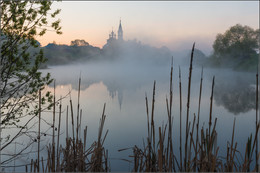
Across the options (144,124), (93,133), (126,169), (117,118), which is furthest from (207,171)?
(117,118)

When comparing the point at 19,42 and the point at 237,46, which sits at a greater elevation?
the point at 237,46

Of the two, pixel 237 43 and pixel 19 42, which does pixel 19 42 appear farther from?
Answer: pixel 237 43

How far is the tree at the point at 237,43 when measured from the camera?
48406 millimetres

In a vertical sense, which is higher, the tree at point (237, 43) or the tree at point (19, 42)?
the tree at point (237, 43)

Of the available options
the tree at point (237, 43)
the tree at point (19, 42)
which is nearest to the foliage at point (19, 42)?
the tree at point (19, 42)

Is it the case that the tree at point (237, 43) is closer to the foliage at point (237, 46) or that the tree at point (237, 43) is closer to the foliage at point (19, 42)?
the foliage at point (237, 46)

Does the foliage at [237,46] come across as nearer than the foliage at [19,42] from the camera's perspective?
No

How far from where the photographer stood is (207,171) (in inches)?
126

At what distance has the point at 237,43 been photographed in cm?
4850

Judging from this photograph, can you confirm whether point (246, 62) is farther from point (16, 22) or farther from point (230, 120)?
point (16, 22)

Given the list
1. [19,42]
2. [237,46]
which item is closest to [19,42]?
[19,42]

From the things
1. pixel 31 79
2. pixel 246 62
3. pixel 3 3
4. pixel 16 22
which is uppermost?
pixel 246 62

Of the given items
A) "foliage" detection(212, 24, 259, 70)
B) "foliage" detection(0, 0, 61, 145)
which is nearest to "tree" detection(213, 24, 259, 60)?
"foliage" detection(212, 24, 259, 70)

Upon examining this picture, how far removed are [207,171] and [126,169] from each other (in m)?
7.65
